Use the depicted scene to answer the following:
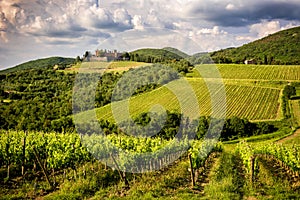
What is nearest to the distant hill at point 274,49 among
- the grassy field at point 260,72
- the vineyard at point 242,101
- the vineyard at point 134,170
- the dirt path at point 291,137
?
the grassy field at point 260,72

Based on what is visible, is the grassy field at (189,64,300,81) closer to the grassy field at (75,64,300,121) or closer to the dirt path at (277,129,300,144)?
the grassy field at (75,64,300,121)

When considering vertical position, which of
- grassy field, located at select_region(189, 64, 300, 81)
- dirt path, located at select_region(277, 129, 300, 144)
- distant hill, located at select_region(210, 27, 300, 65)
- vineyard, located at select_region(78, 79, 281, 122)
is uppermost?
distant hill, located at select_region(210, 27, 300, 65)

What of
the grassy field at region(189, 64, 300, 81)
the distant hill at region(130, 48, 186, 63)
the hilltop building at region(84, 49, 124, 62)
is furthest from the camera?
the grassy field at region(189, 64, 300, 81)

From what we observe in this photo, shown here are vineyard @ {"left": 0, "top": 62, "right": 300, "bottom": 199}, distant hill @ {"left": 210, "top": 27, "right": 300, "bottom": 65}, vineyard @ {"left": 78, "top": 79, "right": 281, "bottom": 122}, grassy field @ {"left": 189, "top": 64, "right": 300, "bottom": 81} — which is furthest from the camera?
distant hill @ {"left": 210, "top": 27, "right": 300, "bottom": 65}

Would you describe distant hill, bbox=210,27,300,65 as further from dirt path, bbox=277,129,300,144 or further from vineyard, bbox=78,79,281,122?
dirt path, bbox=277,129,300,144

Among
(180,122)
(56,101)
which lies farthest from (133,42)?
(56,101)

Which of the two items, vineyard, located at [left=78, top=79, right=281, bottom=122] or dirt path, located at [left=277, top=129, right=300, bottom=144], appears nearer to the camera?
dirt path, located at [left=277, top=129, right=300, bottom=144]

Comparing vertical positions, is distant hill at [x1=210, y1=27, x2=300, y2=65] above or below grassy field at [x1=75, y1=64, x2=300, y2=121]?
above

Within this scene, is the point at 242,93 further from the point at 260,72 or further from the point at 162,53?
the point at 162,53

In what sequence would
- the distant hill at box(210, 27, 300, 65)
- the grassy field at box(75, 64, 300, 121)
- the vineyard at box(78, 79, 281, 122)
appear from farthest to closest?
the distant hill at box(210, 27, 300, 65)
the vineyard at box(78, 79, 281, 122)
the grassy field at box(75, 64, 300, 121)

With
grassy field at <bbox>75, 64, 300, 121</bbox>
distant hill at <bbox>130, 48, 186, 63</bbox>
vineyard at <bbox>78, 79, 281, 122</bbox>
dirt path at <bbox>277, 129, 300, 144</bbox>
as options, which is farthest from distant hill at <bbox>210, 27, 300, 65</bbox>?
distant hill at <bbox>130, 48, 186, 63</bbox>

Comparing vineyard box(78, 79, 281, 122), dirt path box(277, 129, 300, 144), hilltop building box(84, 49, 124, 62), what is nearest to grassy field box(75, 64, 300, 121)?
vineyard box(78, 79, 281, 122)

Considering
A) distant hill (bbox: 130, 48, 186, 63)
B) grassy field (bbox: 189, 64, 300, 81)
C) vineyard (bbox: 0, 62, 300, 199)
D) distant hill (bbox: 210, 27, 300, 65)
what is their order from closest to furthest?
vineyard (bbox: 0, 62, 300, 199) < distant hill (bbox: 130, 48, 186, 63) < grassy field (bbox: 189, 64, 300, 81) < distant hill (bbox: 210, 27, 300, 65)

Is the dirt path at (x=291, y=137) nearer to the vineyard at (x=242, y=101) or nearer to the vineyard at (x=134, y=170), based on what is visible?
the vineyard at (x=242, y=101)
